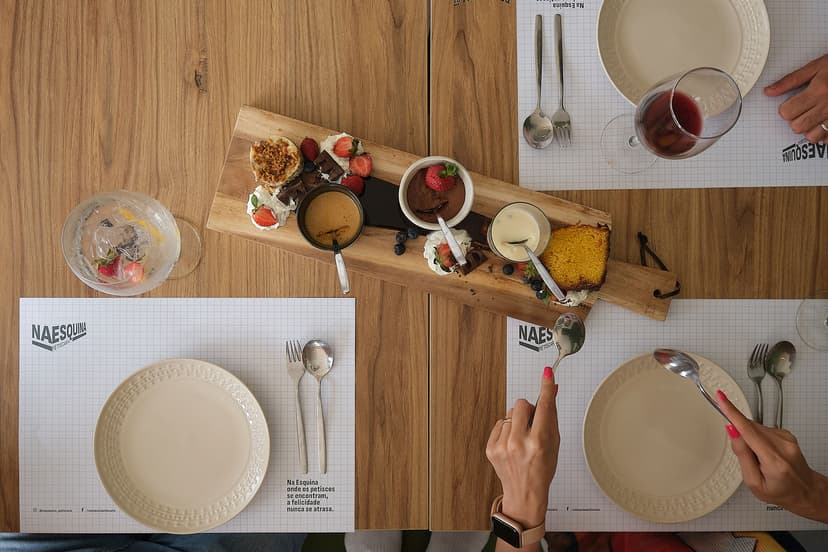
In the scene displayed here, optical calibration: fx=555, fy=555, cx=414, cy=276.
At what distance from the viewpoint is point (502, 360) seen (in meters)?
1.54

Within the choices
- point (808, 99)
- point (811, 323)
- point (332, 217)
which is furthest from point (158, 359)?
point (808, 99)

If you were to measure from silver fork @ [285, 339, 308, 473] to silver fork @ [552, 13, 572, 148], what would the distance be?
0.93 m

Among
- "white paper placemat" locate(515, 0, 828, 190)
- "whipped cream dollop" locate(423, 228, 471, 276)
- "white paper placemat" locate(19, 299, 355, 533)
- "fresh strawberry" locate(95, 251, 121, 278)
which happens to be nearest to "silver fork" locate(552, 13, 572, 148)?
"white paper placemat" locate(515, 0, 828, 190)

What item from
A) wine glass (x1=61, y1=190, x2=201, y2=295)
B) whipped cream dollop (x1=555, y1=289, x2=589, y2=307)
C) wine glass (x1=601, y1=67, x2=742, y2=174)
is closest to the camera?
wine glass (x1=601, y1=67, x2=742, y2=174)

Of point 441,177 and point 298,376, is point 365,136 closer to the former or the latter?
point 441,177

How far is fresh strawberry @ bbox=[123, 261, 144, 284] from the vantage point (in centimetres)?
139

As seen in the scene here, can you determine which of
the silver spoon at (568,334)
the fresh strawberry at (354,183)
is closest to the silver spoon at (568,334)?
the silver spoon at (568,334)

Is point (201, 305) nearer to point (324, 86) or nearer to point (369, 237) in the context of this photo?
point (369, 237)

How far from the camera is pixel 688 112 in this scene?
51.8 inches

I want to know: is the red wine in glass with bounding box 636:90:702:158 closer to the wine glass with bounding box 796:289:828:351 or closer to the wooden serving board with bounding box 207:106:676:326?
the wooden serving board with bounding box 207:106:676:326

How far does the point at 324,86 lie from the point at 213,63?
318mm

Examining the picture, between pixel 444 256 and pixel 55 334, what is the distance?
1.10 metres

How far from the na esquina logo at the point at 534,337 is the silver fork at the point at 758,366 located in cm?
54

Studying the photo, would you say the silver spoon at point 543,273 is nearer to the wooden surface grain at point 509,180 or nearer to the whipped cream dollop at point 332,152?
the wooden surface grain at point 509,180
